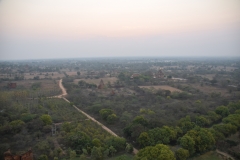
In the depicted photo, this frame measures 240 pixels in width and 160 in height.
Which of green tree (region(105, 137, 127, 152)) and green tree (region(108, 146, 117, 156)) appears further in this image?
green tree (region(105, 137, 127, 152))

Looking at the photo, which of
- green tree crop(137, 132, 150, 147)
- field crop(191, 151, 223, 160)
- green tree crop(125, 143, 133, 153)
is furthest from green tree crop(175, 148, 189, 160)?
green tree crop(125, 143, 133, 153)

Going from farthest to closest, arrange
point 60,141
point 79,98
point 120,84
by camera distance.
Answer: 1. point 120,84
2. point 79,98
3. point 60,141

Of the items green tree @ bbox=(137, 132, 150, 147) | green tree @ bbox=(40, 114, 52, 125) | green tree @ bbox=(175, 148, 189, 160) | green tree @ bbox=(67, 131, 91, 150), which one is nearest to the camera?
green tree @ bbox=(175, 148, 189, 160)

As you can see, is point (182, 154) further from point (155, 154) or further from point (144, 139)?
point (144, 139)

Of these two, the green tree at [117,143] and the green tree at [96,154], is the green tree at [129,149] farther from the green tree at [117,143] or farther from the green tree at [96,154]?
the green tree at [96,154]

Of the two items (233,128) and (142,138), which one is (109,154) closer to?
(142,138)

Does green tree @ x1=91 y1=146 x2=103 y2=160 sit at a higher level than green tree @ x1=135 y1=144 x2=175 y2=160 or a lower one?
lower

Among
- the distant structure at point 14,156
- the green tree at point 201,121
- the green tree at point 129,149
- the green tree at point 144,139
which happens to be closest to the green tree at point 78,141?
the green tree at point 129,149

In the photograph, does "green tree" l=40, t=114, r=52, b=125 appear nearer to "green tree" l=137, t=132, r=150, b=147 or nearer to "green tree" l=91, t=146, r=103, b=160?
"green tree" l=91, t=146, r=103, b=160

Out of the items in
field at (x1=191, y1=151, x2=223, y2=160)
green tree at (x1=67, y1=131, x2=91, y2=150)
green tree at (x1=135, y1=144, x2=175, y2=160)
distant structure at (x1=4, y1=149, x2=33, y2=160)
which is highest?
distant structure at (x1=4, y1=149, x2=33, y2=160)

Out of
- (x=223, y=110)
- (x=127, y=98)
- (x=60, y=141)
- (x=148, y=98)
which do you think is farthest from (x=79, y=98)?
(x=223, y=110)

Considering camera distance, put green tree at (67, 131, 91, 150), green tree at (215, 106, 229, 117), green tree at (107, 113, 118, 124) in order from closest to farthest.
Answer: green tree at (67, 131, 91, 150) → green tree at (107, 113, 118, 124) → green tree at (215, 106, 229, 117)
